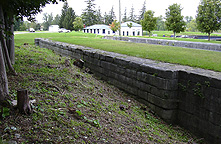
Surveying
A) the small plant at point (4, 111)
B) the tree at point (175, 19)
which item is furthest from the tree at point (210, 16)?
the small plant at point (4, 111)

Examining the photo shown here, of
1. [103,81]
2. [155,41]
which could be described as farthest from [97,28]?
[103,81]

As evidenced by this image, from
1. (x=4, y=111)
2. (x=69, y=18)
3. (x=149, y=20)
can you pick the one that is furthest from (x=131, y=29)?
(x=4, y=111)

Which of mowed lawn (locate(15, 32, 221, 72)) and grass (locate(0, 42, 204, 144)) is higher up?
mowed lawn (locate(15, 32, 221, 72))

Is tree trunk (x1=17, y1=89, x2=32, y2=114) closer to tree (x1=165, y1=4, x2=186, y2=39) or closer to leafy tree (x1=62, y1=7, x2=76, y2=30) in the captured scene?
tree (x1=165, y1=4, x2=186, y2=39)

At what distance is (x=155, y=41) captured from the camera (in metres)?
20.6

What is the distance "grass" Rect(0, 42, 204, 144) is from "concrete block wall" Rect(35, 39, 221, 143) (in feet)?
1.05

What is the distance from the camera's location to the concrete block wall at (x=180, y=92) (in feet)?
16.7

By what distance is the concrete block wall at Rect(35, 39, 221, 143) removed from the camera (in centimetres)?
510

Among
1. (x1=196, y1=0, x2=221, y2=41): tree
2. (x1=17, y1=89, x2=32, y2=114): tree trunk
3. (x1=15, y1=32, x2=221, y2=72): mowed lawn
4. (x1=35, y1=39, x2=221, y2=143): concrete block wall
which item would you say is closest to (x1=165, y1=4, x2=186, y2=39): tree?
(x1=196, y1=0, x2=221, y2=41): tree

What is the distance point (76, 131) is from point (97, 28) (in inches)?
2780

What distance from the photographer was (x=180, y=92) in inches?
232

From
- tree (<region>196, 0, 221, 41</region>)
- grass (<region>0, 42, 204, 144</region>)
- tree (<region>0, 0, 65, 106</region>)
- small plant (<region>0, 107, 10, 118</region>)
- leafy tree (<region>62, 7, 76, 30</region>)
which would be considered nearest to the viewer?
grass (<region>0, 42, 204, 144</region>)

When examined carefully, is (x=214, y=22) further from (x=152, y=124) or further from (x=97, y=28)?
(x=97, y=28)

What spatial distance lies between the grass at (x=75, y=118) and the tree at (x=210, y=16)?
85.6 feet
